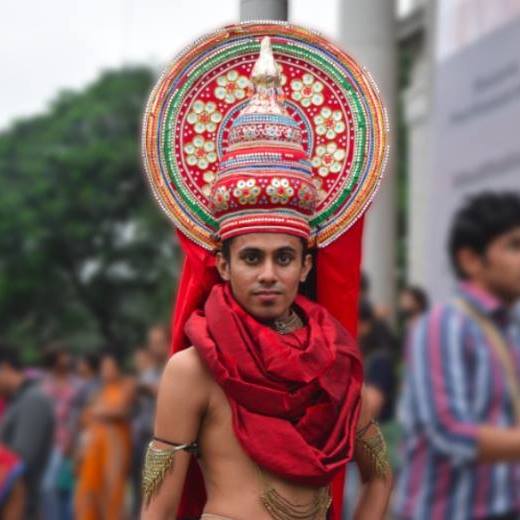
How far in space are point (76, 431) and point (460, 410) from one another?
25.0 feet

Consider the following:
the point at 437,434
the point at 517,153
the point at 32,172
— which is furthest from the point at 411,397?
the point at 32,172

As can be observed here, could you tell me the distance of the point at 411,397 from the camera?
210 inches

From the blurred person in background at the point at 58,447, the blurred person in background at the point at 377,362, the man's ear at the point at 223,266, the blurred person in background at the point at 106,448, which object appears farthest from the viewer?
the blurred person in background at the point at 58,447

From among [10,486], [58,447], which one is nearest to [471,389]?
[10,486]

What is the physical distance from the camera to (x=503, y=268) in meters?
5.30

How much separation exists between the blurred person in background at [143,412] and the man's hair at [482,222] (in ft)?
18.0

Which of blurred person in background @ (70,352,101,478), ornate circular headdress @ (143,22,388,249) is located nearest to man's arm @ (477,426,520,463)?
ornate circular headdress @ (143,22,388,249)

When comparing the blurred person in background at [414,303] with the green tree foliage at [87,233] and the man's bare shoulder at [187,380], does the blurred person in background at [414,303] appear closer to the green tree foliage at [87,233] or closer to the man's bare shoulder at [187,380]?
the man's bare shoulder at [187,380]

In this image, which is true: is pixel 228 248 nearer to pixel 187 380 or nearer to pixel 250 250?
pixel 250 250

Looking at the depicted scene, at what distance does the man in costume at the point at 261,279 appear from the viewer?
436 cm

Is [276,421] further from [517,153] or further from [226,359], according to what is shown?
[517,153]

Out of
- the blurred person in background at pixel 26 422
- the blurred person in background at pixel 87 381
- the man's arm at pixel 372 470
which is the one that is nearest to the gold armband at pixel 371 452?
the man's arm at pixel 372 470

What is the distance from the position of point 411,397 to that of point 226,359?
1.18 metres

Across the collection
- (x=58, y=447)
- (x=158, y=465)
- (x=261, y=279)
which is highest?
(x=58, y=447)
